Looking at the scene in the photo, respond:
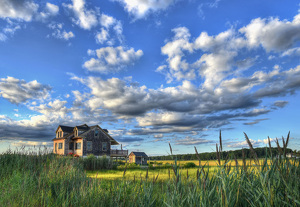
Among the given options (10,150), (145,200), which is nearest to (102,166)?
(10,150)

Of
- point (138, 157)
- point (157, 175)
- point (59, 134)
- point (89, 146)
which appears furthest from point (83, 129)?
point (157, 175)

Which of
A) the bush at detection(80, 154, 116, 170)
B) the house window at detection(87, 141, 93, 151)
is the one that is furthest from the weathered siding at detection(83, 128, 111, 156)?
the bush at detection(80, 154, 116, 170)

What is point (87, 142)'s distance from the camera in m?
43.0

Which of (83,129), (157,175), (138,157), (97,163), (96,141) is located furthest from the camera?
(138,157)

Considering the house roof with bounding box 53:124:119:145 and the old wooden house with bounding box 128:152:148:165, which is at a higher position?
the house roof with bounding box 53:124:119:145

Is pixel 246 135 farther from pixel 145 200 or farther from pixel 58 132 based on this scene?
pixel 58 132

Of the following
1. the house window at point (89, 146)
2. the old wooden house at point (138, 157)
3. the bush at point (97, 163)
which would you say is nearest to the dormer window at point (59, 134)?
the house window at point (89, 146)

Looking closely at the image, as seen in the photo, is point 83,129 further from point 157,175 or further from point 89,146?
point 157,175

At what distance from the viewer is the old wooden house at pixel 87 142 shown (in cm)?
4284

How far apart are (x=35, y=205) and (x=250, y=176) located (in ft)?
18.4

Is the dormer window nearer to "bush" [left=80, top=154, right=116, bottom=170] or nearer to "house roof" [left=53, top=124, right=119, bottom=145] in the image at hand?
"house roof" [left=53, top=124, right=119, bottom=145]

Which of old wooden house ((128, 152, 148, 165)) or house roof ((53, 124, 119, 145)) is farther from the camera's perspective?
old wooden house ((128, 152, 148, 165))

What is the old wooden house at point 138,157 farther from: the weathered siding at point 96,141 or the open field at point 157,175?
the open field at point 157,175

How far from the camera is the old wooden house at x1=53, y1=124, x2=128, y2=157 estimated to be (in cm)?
4284
